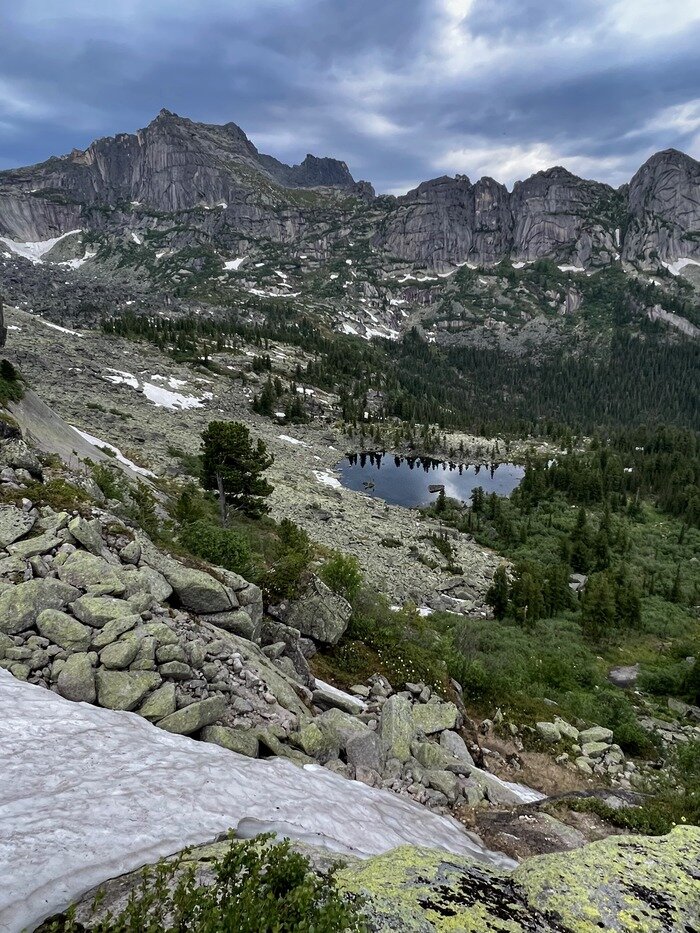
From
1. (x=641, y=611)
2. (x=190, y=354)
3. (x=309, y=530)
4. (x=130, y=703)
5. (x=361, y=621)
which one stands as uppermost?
→ (x=190, y=354)

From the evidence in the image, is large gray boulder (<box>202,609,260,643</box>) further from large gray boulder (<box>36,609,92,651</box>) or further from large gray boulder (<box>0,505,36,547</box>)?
large gray boulder (<box>0,505,36,547</box>)

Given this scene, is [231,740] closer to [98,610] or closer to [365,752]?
[365,752]

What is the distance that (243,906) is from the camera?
118 inches

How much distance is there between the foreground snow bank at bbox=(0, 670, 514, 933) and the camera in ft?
13.5

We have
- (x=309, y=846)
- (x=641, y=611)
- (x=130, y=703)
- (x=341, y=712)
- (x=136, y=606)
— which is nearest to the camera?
(x=309, y=846)

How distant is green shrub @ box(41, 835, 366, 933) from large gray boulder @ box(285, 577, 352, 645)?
37.1 feet

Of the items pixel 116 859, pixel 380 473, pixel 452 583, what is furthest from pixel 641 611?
pixel 380 473

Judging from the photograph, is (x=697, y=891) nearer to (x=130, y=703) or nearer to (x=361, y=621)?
(x=130, y=703)

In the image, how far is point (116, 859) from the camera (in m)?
4.32

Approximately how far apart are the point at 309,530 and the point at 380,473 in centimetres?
4646

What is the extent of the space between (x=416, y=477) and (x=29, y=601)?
8457 cm

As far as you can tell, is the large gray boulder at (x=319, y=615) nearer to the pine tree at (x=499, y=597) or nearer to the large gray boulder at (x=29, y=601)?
the large gray boulder at (x=29, y=601)

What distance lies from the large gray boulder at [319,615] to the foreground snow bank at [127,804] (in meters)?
6.92

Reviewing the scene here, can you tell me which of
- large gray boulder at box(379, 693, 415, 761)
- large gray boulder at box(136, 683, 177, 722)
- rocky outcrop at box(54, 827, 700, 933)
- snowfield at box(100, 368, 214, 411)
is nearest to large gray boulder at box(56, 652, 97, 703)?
large gray boulder at box(136, 683, 177, 722)
